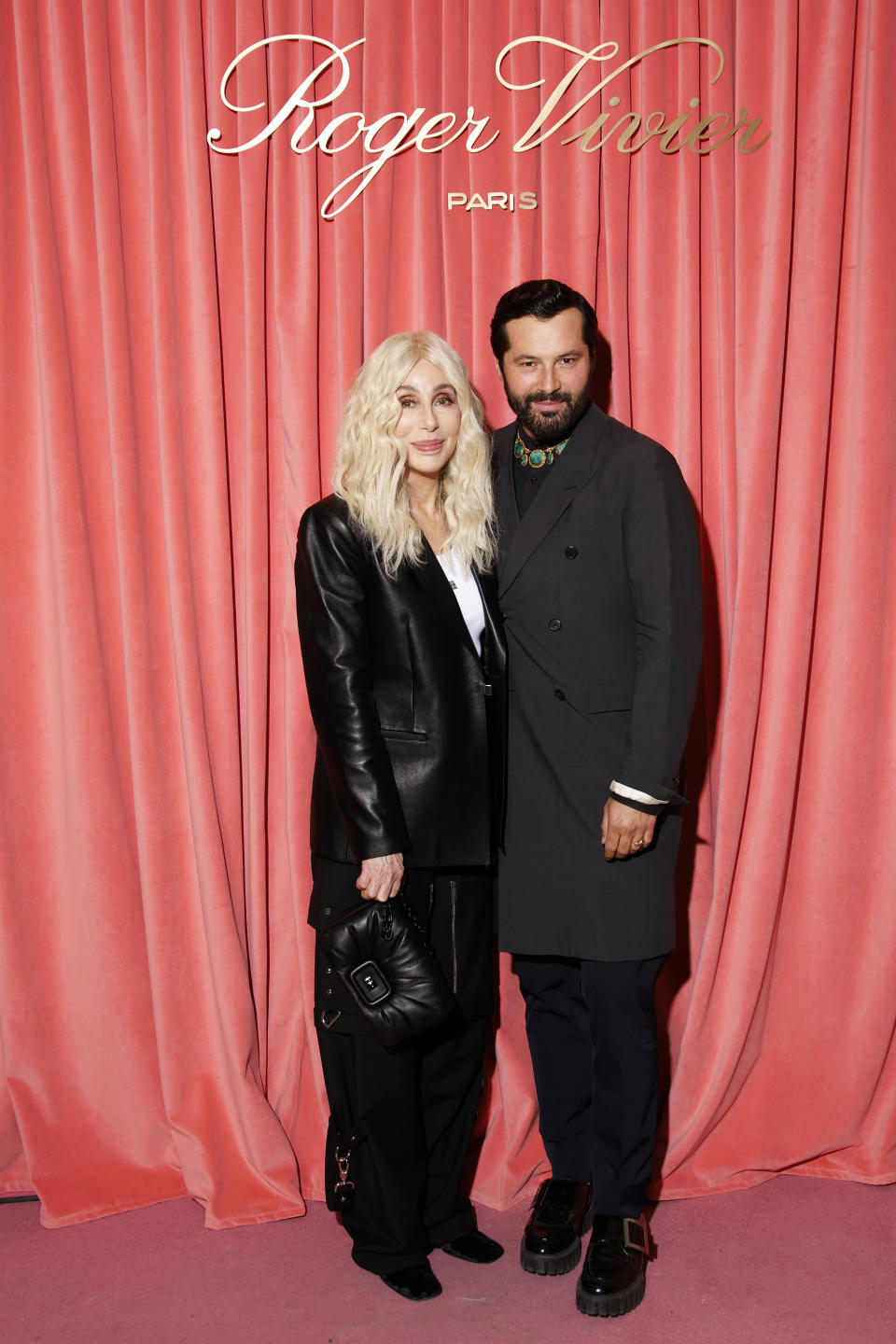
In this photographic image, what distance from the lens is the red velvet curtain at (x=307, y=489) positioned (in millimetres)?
2543

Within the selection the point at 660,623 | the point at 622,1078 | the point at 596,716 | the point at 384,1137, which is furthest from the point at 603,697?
the point at 384,1137

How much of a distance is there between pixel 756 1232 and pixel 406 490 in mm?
1827

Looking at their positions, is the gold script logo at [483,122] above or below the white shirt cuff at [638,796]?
above

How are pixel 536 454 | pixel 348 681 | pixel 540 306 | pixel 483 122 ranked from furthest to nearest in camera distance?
pixel 483 122 < pixel 536 454 < pixel 540 306 < pixel 348 681

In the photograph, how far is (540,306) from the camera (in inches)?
89.4

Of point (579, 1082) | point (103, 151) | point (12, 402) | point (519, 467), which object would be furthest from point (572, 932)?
point (103, 151)

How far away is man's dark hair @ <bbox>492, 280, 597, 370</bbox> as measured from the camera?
89.4 inches

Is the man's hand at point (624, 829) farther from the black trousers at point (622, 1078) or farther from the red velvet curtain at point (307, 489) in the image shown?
the red velvet curtain at point (307, 489)

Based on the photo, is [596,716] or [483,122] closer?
[596,716]

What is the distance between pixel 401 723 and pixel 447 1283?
1198 mm

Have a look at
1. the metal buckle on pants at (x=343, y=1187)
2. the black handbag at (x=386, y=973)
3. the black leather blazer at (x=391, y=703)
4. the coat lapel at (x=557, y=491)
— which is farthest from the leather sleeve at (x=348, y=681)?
the metal buckle on pants at (x=343, y=1187)

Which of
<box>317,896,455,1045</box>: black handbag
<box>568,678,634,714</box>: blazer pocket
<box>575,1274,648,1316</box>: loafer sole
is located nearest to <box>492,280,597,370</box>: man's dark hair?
<box>568,678,634,714</box>: blazer pocket

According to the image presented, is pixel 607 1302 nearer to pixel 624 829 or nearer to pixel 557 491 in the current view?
pixel 624 829

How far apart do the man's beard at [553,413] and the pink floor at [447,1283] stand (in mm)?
1792
